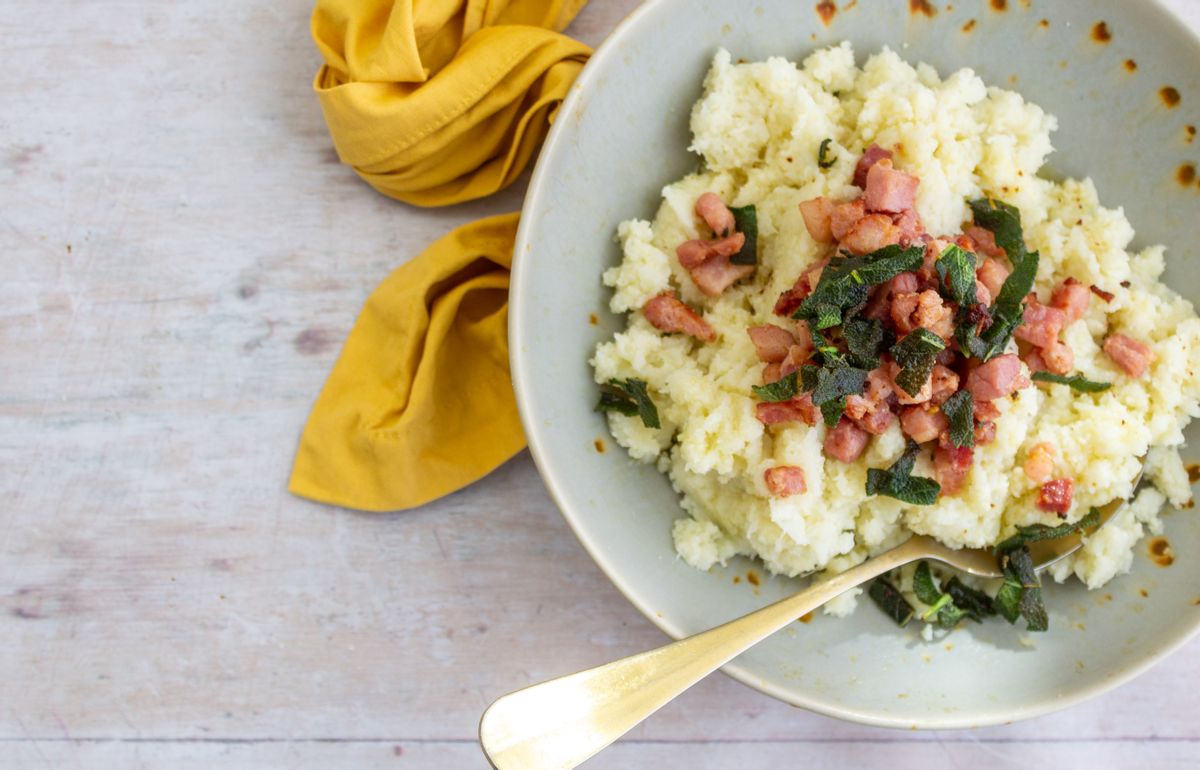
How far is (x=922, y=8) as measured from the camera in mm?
2705

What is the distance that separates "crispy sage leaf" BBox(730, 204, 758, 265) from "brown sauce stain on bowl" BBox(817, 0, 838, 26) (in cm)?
65

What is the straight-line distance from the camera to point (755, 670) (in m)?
2.49

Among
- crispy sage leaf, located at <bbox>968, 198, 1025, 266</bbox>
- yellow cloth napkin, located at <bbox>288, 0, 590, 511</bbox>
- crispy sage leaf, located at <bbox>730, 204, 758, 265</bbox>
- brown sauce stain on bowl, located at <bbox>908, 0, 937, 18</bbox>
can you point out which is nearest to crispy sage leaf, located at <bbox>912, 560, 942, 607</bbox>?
crispy sage leaf, located at <bbox>968, 198, 1025, 266</bbox>

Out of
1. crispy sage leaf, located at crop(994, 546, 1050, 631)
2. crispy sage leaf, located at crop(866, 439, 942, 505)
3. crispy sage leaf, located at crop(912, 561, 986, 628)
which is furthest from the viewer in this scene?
crispy sage leaf, located at crop(912, 561, 986, 628)

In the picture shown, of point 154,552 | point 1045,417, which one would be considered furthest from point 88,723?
point 1045,417

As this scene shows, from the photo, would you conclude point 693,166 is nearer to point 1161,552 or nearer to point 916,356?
point 916,356

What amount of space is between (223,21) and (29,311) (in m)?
1.29

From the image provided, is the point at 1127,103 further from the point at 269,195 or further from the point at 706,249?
the point at 269,195

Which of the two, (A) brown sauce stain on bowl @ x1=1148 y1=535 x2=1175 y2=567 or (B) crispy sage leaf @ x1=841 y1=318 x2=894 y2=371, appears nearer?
(B) crispy sage leaf @ x1=841 y1=318 x2=894 y2=371

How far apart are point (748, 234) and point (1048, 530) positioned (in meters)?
1.20

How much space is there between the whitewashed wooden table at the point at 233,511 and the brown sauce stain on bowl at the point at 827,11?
77cm

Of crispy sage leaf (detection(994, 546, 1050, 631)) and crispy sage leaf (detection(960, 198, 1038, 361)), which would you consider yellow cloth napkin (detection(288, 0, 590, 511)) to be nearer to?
crispy sage leaf (detection(960, 198, 1038, 361))

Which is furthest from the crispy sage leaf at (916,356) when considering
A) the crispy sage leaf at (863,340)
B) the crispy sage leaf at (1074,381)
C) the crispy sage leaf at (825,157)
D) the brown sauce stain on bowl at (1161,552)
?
the brown sauce stain on bowl at (1161,552)

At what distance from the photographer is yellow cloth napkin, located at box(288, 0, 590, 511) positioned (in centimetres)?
287
